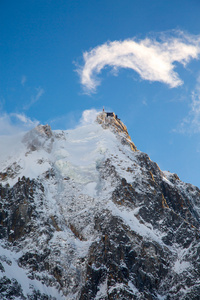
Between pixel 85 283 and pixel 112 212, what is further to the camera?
pixel 112 212

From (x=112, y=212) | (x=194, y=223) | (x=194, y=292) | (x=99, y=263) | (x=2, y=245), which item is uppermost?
(x=194, y=223)

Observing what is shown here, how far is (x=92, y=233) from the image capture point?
164875 millimetres

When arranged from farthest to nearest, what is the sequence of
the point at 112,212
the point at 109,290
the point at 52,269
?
the point at 112,212
the point at 52,269
the point at 109,290

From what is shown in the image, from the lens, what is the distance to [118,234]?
157 metres

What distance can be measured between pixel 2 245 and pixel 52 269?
21222mm

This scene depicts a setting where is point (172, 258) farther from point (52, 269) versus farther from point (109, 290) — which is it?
point (52, 269)

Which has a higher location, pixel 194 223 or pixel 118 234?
pixel 194 223

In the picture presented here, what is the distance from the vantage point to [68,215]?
174 meters

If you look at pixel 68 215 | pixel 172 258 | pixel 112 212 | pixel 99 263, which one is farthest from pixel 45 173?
pixel 172 258

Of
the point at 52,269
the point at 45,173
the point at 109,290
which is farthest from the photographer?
the point at 45,173

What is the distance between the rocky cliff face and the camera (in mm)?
147500

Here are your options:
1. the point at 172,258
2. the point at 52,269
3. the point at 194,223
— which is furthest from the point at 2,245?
the point at 194,223

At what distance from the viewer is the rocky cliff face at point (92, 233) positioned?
148 m

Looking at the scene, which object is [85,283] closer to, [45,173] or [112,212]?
[112,212]
